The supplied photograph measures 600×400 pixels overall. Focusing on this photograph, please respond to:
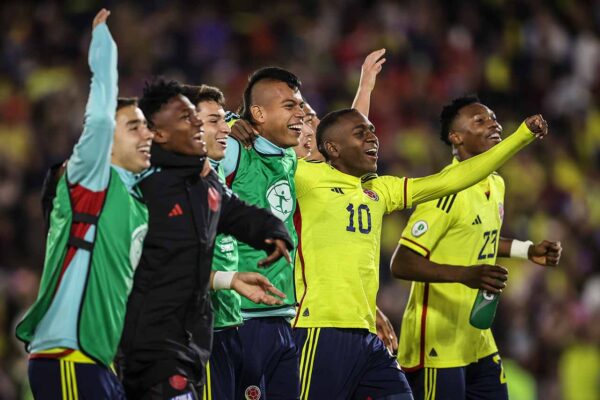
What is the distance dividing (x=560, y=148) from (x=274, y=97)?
899cm

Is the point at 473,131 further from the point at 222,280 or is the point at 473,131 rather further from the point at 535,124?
the point at 222,280

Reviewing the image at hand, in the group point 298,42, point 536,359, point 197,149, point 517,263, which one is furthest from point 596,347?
point 197,149

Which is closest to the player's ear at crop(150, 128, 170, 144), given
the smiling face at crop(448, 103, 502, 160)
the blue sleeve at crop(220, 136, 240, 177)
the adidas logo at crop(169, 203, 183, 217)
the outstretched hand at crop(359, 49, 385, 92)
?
the adidas logo at crop(169, 203, 183, 217)

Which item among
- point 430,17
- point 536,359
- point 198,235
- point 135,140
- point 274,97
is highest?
point 430,17

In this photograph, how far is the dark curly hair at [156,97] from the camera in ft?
19.2

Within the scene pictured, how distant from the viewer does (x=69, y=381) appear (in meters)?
5.16

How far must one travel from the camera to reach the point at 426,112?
15195mm

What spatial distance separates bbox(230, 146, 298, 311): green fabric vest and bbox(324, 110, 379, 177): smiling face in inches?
15.6

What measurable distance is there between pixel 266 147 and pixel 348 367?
4.31ft

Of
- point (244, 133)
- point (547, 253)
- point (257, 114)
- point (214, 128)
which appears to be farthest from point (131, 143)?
point (547, 253)

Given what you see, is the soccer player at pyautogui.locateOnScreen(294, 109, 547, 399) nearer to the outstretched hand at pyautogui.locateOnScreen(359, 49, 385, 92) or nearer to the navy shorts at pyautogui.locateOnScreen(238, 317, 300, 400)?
the navy shorts at pyautogui.locateOnScreen(238, 317, 300, 400)

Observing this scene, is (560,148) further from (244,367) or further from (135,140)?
(135,140)

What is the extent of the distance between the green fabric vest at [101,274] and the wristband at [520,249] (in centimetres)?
351

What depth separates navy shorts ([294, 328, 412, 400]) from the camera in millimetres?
6906
